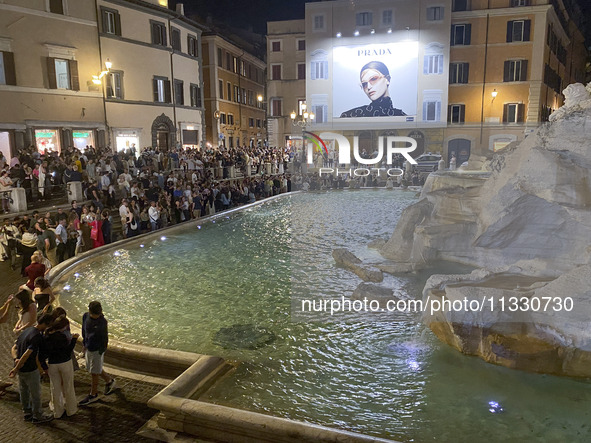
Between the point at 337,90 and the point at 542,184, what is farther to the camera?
the point at 337,90

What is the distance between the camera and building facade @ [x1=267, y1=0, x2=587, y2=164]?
33688mm

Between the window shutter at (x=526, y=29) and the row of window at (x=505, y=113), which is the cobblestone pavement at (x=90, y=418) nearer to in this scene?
the row of window at (x=505, y=113)

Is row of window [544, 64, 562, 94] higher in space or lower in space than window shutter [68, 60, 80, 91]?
higher

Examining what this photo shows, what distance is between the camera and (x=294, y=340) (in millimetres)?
7434

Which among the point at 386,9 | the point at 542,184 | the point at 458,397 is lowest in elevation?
the point at 458,397

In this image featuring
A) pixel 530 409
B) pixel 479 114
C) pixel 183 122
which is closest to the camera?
pixel 530 409

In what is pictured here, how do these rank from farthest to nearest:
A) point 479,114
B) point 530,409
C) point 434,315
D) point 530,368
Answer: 1. point 479,114
2. point 434,315
3. point 530,368
4. point 530,409

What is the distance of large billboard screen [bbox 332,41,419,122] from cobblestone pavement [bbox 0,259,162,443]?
30017 millimetres

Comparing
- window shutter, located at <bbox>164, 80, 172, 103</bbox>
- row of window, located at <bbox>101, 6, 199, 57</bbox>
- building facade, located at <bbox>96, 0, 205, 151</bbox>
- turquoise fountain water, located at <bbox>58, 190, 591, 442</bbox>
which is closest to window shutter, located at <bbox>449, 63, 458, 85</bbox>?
building facade, located at <bbox>96, 0, 205, 151</bbox>

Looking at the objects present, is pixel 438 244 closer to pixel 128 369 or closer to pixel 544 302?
pixel 544 302

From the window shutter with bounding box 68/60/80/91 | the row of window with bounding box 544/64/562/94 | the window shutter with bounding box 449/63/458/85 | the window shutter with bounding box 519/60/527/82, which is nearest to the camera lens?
the window shutter with bounding box 68/60/80/91

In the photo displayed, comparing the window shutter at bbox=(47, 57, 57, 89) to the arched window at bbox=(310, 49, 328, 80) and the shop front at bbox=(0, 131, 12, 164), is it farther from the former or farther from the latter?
the arched window at bbox=(310, 49, 328, 80)

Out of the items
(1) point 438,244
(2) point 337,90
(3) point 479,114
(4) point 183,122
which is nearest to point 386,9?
(2) point 337,90

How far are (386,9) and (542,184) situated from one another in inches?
1234
